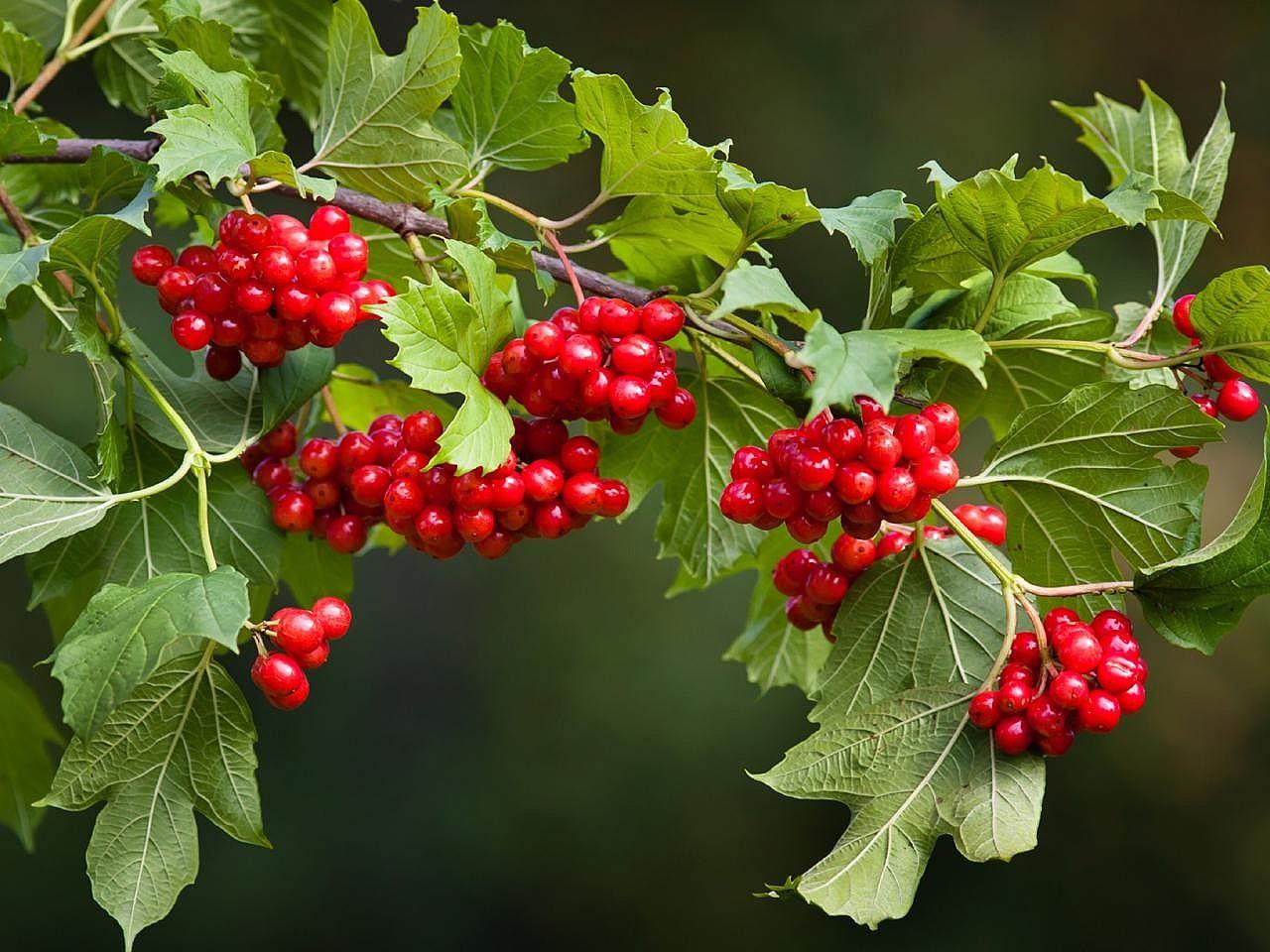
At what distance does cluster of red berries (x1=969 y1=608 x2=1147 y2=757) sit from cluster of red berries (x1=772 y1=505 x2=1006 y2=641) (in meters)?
0.11

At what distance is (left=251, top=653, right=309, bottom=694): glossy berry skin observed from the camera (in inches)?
25.7

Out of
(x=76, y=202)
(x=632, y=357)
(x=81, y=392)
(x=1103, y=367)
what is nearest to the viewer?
(x=632, y=357)

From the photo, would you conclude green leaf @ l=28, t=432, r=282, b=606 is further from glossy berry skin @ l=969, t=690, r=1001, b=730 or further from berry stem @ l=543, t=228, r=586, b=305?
glossy berry skin @ l=969, t=690, r=1001, b=730

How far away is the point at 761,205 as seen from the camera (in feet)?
2.09

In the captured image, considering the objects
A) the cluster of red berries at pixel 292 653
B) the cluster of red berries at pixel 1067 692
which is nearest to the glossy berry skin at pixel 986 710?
the cluster of red berries at pixel 1067 692

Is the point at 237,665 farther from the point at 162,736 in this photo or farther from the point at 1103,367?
the point at 1103,367

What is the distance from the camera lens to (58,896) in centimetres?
251

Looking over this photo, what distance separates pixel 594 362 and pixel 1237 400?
0.34 meters

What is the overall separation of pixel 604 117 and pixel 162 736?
1.27ft

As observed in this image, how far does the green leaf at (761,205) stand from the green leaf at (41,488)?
342 mm

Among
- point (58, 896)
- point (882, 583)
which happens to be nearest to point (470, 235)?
point (882, 583)

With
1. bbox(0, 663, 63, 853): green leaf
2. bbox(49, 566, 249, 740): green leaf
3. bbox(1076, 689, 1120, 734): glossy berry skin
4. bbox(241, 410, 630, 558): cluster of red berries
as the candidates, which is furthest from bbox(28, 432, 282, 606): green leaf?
bbox(1076, 689, 1120, 734): glossy berry skin

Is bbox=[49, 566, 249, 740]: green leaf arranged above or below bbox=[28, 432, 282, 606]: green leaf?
above

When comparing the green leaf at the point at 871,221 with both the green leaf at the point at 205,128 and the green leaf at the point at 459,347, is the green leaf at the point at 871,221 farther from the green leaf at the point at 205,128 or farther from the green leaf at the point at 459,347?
the green leaf at the point at 205,128
